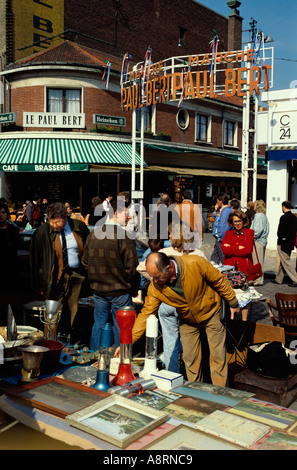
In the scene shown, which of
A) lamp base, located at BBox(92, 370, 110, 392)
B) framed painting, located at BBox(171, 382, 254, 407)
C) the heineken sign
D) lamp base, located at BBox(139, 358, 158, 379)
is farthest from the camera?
the heineken sign

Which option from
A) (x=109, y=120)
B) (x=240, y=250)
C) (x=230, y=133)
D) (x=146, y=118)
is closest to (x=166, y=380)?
(x=240, y=250)

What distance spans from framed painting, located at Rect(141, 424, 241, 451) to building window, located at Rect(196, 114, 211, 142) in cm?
2725

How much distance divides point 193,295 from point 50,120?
18932mm

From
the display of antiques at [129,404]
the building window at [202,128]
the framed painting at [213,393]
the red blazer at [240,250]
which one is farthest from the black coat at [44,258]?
the building window at [202,128]

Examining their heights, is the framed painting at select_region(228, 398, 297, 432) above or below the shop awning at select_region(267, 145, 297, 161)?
below

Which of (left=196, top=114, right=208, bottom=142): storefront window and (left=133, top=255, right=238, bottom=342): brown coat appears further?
(left=196, top=114, right=208, bottom=142): storefront window

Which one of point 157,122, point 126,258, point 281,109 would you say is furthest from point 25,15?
point 126,258

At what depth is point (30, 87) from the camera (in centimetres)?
2200

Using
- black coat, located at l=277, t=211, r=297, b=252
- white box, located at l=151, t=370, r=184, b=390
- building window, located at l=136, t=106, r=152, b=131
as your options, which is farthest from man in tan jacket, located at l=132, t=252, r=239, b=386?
building window, located at l=136, t=106, r=152, b=131

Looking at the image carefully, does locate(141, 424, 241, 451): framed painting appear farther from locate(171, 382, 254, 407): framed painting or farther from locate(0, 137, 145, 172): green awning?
locate(0, 137, 145, 172): green awning

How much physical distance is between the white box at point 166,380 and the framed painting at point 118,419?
430 millimetres

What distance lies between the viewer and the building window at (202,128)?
2862 centimetres

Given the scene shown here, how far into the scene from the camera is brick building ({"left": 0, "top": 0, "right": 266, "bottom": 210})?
21.4 m

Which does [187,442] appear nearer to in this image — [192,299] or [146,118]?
[192,299]
